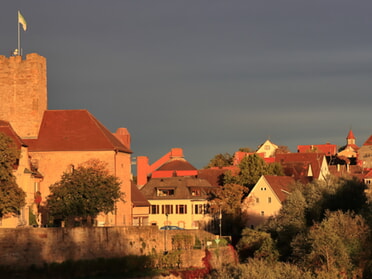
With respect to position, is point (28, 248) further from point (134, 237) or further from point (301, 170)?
point (301, 170)

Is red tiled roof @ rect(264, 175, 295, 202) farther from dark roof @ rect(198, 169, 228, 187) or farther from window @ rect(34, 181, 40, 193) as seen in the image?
window @ rect(34, 181, 40, 193)

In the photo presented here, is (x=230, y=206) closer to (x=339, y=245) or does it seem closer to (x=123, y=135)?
(x=123, y=135)

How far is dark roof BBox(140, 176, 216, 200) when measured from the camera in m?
104

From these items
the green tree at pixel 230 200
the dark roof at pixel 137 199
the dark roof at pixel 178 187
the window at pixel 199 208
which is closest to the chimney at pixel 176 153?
the dark roof at pixel 178 187

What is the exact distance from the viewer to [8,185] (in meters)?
64.4

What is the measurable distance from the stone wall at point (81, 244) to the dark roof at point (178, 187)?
26643 mm

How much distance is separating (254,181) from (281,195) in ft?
30.8

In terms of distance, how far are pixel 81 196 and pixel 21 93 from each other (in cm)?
1380

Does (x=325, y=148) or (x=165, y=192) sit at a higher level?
(x=325, y=148)

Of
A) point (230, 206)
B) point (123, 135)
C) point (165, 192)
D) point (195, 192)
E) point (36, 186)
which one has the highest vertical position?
point (123, 135)

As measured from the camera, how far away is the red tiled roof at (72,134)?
3076 inches

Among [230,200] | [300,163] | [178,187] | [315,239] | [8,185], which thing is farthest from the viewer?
[300,163]

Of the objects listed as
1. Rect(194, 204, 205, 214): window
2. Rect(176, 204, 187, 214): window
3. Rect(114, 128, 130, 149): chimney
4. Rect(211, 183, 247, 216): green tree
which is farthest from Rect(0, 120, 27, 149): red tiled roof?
Rect(194, 204, 205, 214): window

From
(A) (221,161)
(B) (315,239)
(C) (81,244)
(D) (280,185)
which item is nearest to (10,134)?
(C) (81,244)
